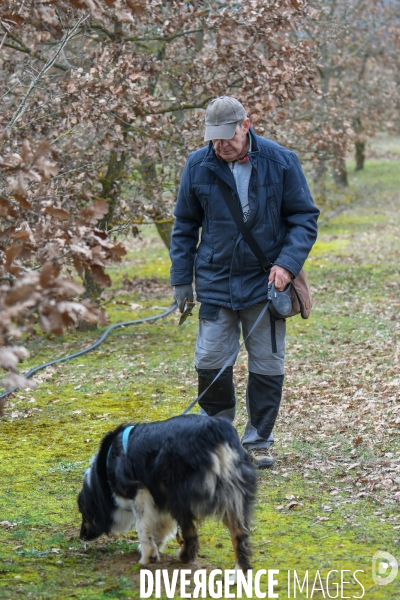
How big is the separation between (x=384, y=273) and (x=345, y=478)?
11.3 meters

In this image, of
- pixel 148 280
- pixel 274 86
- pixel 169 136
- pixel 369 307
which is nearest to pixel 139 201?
pixel 169 136

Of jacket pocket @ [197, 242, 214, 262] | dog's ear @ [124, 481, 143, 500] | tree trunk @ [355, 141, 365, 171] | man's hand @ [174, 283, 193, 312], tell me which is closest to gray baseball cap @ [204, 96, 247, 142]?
jacket pocket @ [197, 242, 214, 262]

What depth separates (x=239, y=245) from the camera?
19.7 ft

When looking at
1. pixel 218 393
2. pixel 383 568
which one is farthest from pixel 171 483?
pixel 218 393

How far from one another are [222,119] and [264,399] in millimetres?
2088

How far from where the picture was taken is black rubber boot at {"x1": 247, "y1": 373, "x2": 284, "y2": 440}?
632cm

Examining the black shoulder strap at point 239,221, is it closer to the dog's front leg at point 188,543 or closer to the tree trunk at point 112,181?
the dog's front leg at point 188,543

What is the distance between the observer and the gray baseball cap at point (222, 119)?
5.68 m

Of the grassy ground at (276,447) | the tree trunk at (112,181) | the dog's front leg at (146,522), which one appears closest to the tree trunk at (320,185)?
the grassy ground at (276,447)

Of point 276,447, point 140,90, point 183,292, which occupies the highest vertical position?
point 140,90

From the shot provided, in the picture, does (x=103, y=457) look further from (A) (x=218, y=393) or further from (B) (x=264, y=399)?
(B) (x=264, y=399)

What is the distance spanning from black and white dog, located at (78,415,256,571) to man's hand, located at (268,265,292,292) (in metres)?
1.65

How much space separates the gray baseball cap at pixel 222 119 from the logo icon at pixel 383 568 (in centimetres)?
283

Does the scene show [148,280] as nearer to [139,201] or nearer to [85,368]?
[139,201]
